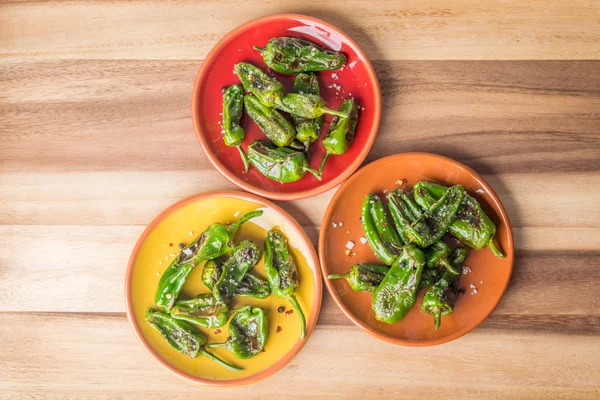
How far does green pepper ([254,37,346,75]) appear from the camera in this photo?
8.42 feet

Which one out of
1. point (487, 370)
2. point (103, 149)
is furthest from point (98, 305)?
point (487, 370)

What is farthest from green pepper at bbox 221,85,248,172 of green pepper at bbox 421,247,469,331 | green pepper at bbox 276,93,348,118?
green pepper at bbox 421,247,469,331

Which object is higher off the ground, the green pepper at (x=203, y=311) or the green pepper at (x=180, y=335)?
the green pepper at (x=203, y=311)

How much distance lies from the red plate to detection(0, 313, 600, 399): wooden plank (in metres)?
0.83

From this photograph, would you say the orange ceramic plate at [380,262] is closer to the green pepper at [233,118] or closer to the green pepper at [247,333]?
the green pepper at [247,333]

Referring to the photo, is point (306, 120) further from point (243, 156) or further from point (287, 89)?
point (243, 156)

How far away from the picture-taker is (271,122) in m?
2.61

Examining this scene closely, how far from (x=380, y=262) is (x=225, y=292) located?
2.64ft

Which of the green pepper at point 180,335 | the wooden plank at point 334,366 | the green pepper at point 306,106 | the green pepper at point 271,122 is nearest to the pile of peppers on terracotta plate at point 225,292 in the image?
the green pepper at point 180,335

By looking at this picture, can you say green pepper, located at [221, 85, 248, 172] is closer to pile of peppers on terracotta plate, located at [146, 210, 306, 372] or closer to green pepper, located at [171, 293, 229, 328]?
pile of peppers on terracotta plate, located at [146, 210, 306, 372]

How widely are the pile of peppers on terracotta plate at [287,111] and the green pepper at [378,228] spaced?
30 centimetres

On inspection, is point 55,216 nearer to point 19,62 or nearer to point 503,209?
point 19,62

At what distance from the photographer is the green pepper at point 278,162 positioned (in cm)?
257

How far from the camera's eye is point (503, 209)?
2.60 metres
